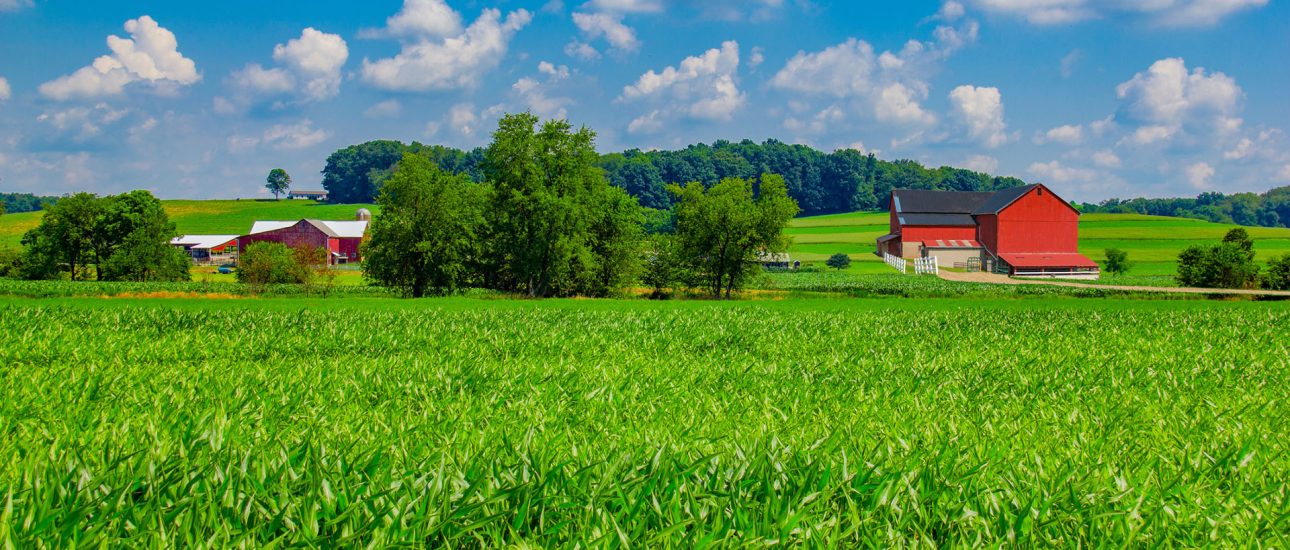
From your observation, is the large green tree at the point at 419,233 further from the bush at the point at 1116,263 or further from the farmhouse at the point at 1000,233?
the bush at the point at 1116,263

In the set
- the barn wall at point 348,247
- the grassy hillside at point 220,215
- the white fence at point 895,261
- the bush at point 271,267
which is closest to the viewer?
the bush at point 271,267

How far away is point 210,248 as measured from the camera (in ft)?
400

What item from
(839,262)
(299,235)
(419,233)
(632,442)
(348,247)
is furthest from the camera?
(348,247)

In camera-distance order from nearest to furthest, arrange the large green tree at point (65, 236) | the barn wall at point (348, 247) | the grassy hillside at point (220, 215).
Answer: the large green tree at point (65, 236), the barn wall at point (348, 247), the grassy hillside at point (220, 215)

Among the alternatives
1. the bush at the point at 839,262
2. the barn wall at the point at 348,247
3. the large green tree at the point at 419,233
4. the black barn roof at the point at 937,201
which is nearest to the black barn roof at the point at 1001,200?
the black barn roof at the point at 937,201

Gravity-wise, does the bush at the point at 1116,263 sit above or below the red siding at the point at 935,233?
below

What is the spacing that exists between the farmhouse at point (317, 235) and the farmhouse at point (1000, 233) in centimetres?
7995

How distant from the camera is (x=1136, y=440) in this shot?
22.0 ft

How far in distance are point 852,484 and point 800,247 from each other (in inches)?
4910

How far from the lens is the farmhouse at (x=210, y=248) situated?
116375 mm

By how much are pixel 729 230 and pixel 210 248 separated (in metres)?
102

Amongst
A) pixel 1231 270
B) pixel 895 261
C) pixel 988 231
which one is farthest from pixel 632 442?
pixel 988 231

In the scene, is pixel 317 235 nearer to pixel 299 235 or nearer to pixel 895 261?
pixel 299 235

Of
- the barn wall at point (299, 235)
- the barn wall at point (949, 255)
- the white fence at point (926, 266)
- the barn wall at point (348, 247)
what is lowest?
the white fence at point (926, 266)
